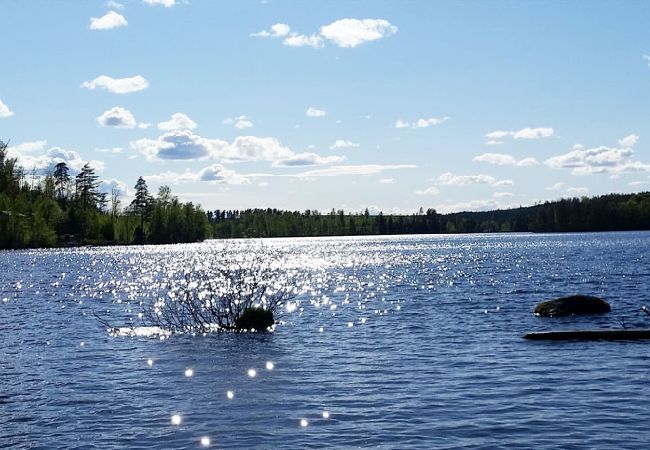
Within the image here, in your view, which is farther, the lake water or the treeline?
the treeline

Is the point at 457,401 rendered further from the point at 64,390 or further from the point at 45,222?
the point at 45,222

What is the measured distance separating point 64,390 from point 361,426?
9504 millimetres

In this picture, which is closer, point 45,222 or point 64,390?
point 64,390

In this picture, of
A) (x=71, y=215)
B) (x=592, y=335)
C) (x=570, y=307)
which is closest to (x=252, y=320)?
(x=592, y=335)

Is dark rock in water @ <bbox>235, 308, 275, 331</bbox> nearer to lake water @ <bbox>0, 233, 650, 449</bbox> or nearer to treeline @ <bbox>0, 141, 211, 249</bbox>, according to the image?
lake water @ <bbox>0, 233, 650, 449</bbox>

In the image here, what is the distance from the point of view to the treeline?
487 ft

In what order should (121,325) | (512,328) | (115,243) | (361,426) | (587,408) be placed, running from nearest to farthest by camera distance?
1. (361,426)
2. (587,408)
3. (512,328)
4. (121,325)
5. (115,243)

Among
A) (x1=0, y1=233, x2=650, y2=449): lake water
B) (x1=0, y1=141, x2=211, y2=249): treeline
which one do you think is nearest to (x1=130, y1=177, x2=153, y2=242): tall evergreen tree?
(x1=0, y1=141, x2=211, y2=249): treeline

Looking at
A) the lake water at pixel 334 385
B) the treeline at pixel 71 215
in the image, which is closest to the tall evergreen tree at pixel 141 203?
the treeline at pixel 71 215

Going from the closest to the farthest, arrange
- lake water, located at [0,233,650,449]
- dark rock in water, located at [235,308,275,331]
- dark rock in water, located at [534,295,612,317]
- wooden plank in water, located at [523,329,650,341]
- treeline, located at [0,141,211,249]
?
lake water, located at [0,233,650,449], wooden plank in water, located at [523,329,650,341], dark rock in water, located at [235,308,275,331], dark rock in water, located at [534,295,612,317], treeline, located at [0,141,211,249]

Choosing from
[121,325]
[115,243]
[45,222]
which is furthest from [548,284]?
[115,243]

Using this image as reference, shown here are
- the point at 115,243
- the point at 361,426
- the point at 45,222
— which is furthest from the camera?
the point at 115,243

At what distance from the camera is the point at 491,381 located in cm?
2041

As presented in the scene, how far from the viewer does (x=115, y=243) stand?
190125 mm
